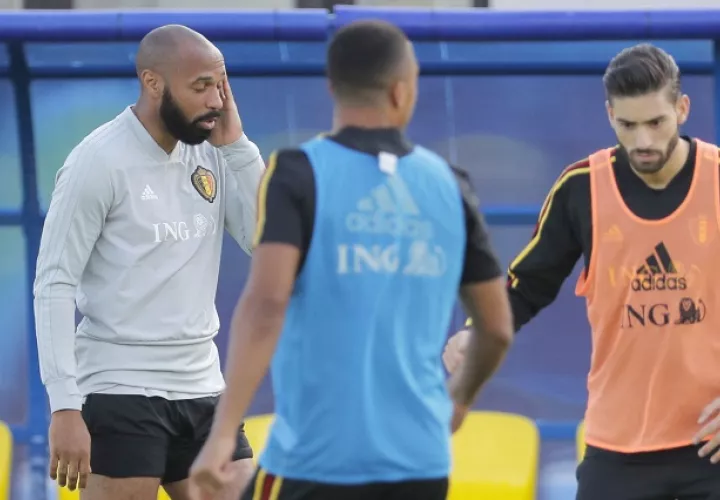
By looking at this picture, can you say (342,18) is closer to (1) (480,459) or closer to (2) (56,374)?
(1) (480,459)

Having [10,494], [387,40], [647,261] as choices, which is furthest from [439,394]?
[10,494]

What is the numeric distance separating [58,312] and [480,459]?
8.24ft

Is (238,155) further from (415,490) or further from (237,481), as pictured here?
(415,490)

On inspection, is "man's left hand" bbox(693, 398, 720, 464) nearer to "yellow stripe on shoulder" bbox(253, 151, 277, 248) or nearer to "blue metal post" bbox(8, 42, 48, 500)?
"yellow stripe on shoulder" bbox(253, 151, 277, 248)

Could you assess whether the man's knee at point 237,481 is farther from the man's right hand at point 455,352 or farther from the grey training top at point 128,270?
the man's right hand at point 455,352

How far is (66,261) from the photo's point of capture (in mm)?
4426

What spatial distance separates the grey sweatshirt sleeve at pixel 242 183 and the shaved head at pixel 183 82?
14 centimetres

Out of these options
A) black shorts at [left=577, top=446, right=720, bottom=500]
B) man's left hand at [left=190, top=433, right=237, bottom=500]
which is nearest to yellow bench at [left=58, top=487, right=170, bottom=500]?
black shorts at [left=577, top=446, right=720, bottom=500]

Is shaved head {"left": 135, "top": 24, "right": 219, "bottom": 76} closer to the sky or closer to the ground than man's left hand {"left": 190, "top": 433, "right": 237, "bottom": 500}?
closer to the sky

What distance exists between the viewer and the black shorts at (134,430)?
453cm

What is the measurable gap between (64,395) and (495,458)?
2531mm

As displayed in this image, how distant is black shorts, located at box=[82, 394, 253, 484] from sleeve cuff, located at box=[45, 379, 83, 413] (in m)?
0.22

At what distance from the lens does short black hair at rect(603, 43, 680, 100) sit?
13.4 ft

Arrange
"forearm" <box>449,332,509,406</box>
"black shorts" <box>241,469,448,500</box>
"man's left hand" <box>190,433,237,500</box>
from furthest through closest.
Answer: "forearm" <box>449,332,509,406</box> → "black shorts" <box>241,469,448,500</box> → "man's left hand" <box>190,433,237,500</box>
